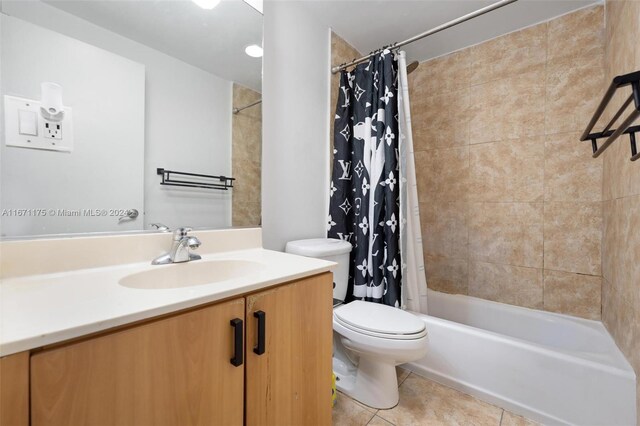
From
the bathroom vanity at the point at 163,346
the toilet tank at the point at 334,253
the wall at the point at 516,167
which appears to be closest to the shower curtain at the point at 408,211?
the toilet tank at the point at 334,253

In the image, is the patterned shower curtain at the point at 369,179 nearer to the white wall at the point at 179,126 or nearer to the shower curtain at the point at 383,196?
the shower curtain at the point at 383,196

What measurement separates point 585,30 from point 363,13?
1371 millimetres

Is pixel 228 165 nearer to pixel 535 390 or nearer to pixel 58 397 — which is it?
pixel 58 397

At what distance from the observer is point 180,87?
1.09m

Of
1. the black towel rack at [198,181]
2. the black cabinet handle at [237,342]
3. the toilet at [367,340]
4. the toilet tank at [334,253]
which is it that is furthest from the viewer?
the toilet tank at [334,253]

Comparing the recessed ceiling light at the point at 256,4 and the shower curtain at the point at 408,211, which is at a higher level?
the recessed ceiling light at the point at 256,4

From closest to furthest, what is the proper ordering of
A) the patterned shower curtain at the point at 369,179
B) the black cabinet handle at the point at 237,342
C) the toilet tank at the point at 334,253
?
the black cabinet handle at the point at 237,342
the toilet tank at the point at 334,253
the patterned shower curtain at the point at 369,179

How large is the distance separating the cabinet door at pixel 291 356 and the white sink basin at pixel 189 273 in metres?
0.17

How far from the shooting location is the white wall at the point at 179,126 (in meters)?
0.94

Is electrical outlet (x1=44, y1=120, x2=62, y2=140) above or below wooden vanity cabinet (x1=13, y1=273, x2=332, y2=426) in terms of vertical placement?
above

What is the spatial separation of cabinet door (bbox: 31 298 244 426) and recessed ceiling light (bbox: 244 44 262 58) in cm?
120

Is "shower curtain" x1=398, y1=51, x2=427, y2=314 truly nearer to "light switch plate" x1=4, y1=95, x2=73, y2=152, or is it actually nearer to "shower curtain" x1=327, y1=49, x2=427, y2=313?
"shower curtain" x1=327, y1=49, x2=427, y2=313

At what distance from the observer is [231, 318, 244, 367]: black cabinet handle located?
638 millimetres

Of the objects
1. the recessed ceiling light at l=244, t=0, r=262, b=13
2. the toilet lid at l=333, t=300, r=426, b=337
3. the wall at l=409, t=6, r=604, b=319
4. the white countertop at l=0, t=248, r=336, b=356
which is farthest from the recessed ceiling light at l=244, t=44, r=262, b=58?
the wall at l=409, t=6, r=604, b=319
